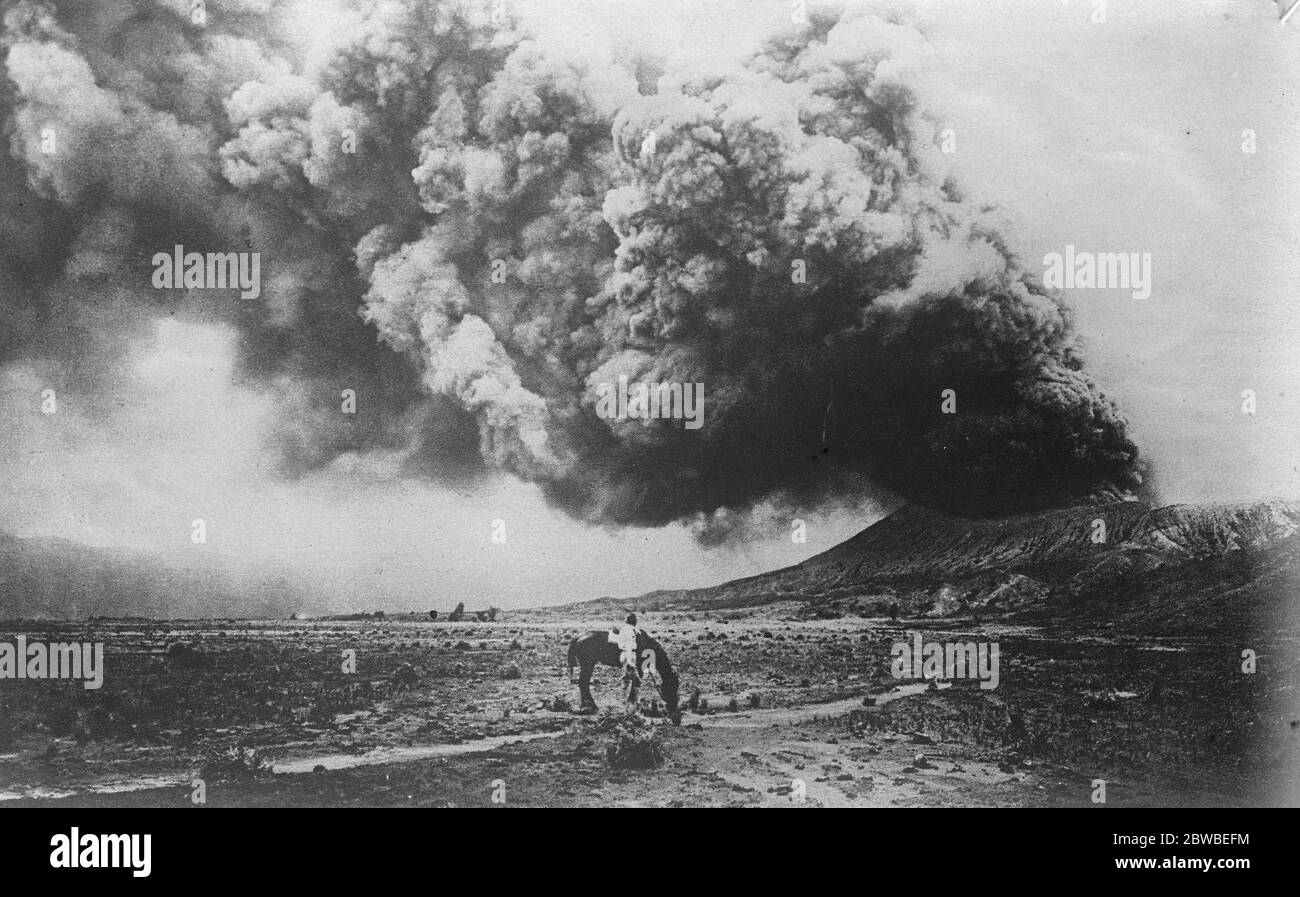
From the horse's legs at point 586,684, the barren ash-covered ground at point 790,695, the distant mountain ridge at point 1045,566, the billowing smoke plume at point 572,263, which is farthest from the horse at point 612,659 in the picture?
the billowing smoke plume at point 572,263

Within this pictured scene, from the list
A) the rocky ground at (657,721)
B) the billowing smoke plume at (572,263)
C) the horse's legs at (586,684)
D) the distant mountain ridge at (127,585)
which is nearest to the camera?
the rocky ground at (657,721)

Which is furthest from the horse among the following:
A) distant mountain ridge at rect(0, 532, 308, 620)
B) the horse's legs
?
distant mountain ridge at rect(0, 532, 308, 620)

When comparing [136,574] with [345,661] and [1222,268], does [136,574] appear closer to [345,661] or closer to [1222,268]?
[345,661]

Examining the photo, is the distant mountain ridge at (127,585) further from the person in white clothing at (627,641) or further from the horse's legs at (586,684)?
the person in white clothing at (627,641)

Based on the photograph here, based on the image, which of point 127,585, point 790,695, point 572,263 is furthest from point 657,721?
point 127,585

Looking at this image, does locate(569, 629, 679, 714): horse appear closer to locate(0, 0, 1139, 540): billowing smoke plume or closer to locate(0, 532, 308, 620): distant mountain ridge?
locate(0, 0, 1139, 540): billowing smoke plume

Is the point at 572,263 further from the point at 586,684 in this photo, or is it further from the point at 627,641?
the point at 586,684
